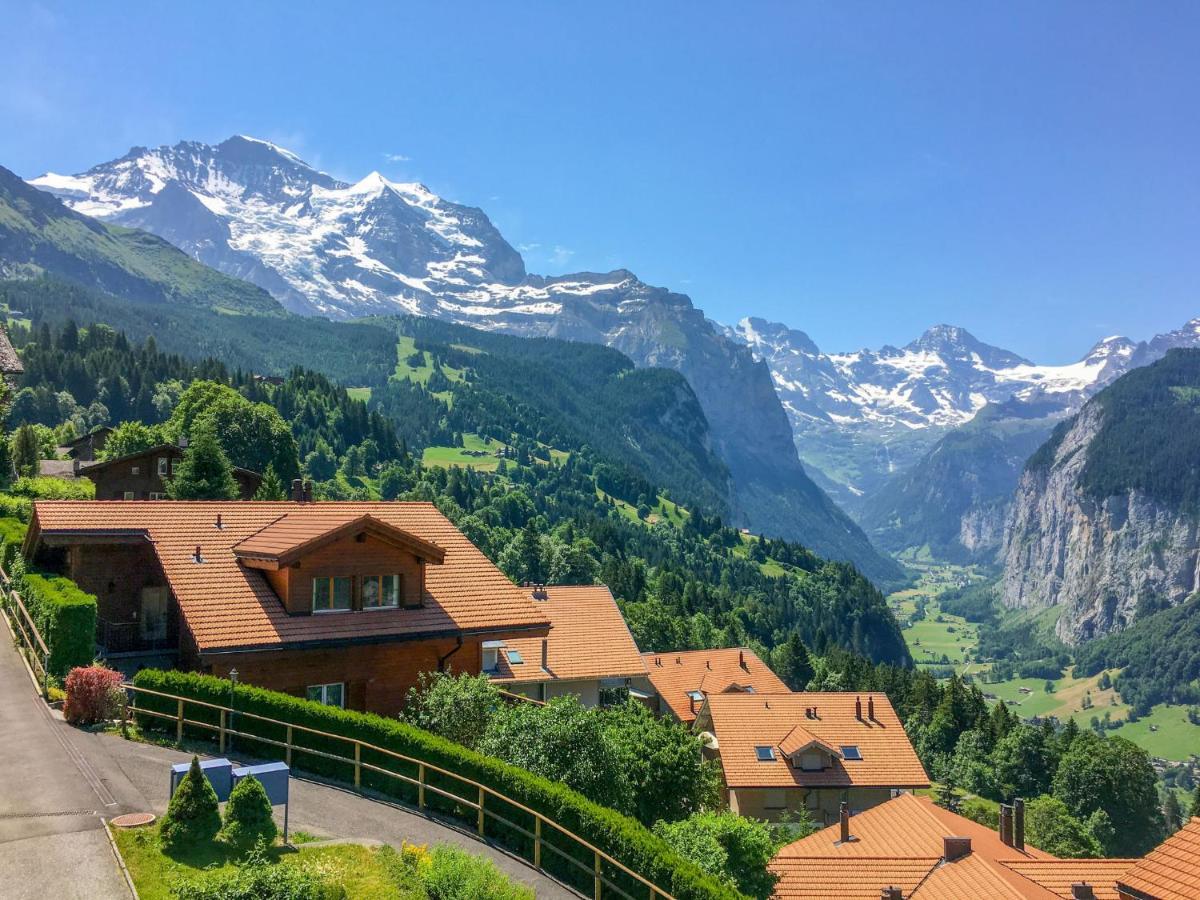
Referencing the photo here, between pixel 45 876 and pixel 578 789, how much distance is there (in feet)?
43.1

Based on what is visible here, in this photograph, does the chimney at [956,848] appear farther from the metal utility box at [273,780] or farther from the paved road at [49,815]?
the paved road at [49,815]

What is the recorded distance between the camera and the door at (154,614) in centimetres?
3366

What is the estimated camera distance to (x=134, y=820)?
19359 mm

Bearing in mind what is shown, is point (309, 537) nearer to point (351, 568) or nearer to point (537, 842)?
point (351, 568)

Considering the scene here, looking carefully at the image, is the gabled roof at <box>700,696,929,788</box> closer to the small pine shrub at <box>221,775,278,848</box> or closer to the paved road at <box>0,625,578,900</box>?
the paved road at <box>0,625,578,900</box>

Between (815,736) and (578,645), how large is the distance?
59.4ft

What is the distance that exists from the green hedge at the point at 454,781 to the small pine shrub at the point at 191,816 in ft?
19.3

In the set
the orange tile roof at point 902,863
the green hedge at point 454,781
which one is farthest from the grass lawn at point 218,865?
the orange tile roof at point 902,863

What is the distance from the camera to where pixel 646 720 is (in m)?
33.7

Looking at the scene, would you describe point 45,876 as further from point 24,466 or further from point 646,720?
point 24,466

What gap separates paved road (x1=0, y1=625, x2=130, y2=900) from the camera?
1667 cm

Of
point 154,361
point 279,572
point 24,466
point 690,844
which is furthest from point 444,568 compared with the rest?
point 154,361

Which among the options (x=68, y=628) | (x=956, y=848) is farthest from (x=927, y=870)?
(x=68, y=628)

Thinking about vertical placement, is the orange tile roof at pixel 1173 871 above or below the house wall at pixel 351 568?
below
